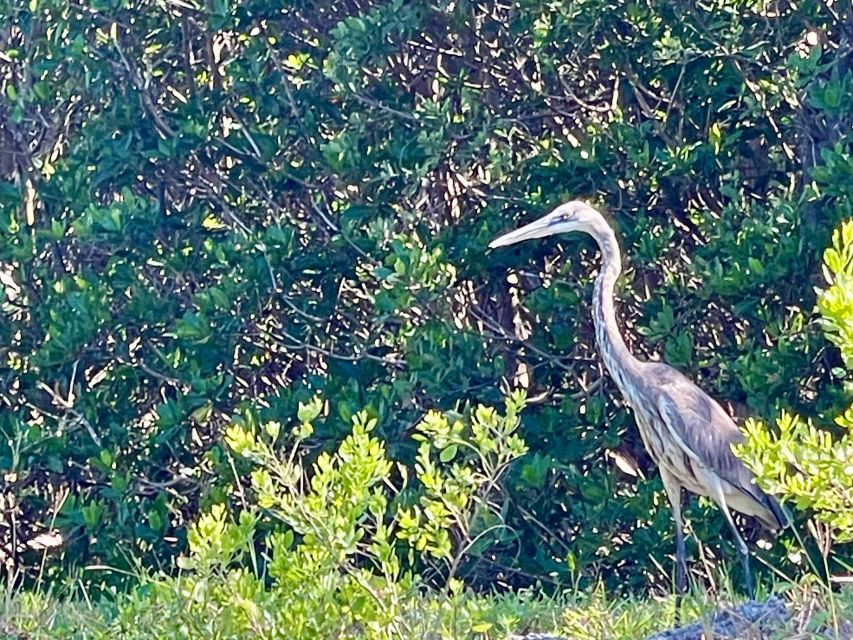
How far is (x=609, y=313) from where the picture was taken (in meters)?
6.81

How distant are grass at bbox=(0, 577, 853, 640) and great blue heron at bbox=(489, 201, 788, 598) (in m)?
1.04

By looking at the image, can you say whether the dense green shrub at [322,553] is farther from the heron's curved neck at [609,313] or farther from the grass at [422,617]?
the heron's curved neck at [609,313]

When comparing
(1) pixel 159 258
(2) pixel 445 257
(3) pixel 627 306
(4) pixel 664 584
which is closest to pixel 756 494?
(4) pixel 664 584

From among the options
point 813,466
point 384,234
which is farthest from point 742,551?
point 813,466

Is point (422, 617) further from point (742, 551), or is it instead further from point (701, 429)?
point (701, 429)

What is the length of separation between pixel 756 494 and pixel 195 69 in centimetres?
321

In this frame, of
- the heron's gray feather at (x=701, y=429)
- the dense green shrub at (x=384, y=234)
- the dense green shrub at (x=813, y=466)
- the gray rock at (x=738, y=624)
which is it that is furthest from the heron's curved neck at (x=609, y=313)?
the dense green shrub at (x=813, y=466)

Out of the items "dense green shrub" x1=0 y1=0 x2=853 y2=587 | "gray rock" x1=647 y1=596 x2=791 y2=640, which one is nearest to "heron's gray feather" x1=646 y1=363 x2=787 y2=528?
"dense green shrub" x1=0 y1=0 x2=853 y2=587

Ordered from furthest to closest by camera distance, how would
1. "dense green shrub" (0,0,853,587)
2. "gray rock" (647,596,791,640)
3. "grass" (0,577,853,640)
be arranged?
"dense green shrub" (0,0,853,587) → "gray rock" (647,596,791,640) → "grass" (0,577,853,640)

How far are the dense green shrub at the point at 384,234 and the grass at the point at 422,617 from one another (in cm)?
147

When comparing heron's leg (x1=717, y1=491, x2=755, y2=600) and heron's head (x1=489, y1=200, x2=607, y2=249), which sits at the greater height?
heron's head (x1=489, y1=200, x2=607, y2=249)

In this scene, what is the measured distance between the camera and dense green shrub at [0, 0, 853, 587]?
691 cm

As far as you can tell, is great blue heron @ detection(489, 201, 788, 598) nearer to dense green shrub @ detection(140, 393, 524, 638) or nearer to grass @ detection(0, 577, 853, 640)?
grass @ detection(0, 577, 853, 640)

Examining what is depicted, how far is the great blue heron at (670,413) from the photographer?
6734 millimetres
